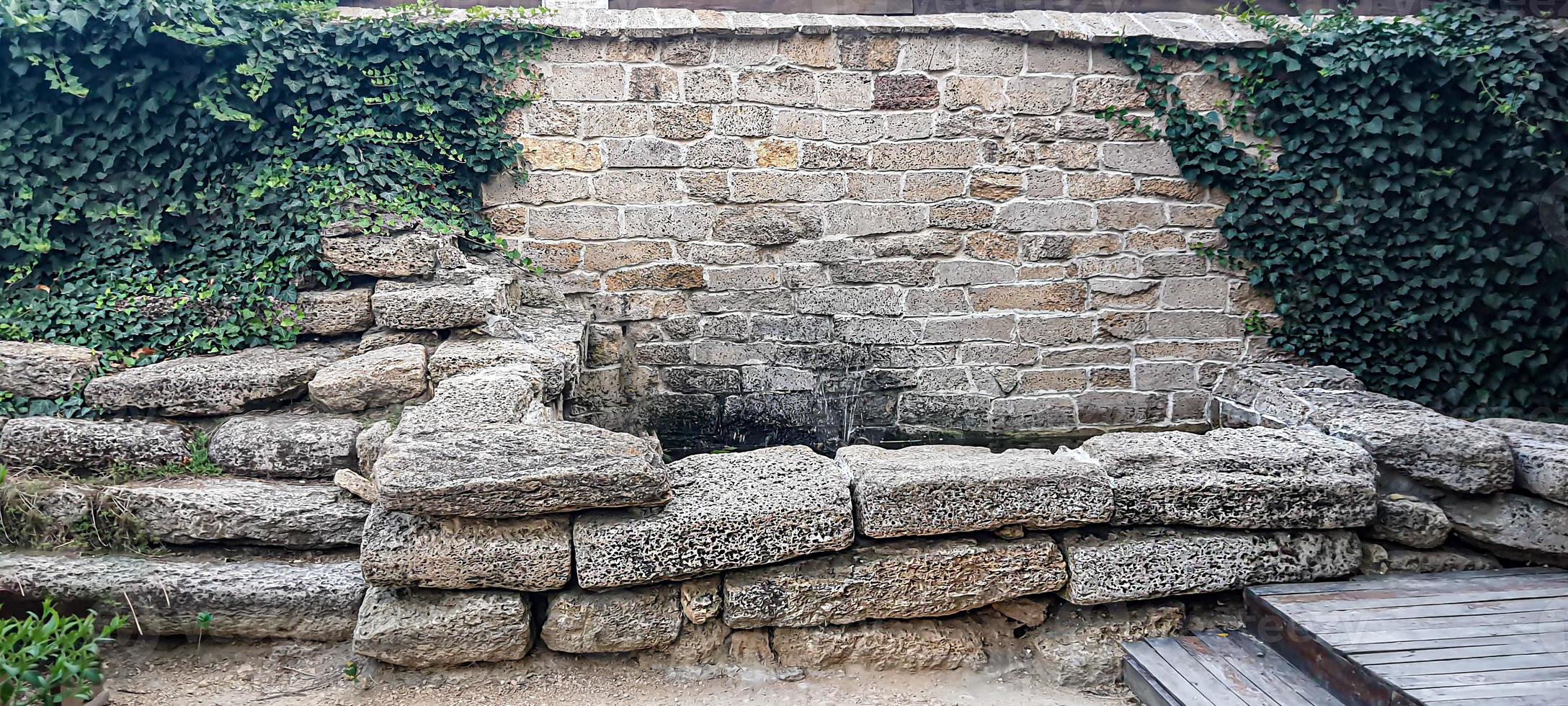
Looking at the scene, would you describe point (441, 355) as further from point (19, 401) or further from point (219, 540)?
point (19, 401)

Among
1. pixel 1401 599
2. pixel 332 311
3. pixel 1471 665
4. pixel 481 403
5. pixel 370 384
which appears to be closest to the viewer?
pixel 1471 665

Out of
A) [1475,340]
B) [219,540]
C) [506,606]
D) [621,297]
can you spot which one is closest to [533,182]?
[621,297]

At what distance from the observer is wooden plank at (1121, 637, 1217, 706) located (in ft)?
8.50

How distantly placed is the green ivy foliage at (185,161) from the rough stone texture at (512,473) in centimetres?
164

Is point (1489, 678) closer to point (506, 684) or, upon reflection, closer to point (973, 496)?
point (973, 496)

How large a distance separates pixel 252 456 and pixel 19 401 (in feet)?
3.35

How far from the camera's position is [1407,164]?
4.59 metres

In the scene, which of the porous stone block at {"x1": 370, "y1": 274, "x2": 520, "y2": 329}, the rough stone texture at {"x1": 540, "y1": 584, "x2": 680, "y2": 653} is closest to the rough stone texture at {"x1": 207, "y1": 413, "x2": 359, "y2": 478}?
the porous stone block at {"x1": 370, "y1": 274, "x2": 520, "y2": 329}

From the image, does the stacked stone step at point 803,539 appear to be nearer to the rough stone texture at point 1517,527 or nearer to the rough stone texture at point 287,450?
the rough stone texture at point 1517,527

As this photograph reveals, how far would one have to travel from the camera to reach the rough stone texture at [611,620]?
9.00 ft

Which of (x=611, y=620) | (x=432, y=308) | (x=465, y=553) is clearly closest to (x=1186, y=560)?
(x=611, y=620)

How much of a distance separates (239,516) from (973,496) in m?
2.43

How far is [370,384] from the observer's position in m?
3.39

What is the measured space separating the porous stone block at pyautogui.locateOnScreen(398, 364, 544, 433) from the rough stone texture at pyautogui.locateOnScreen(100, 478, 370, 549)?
44 centimetres
